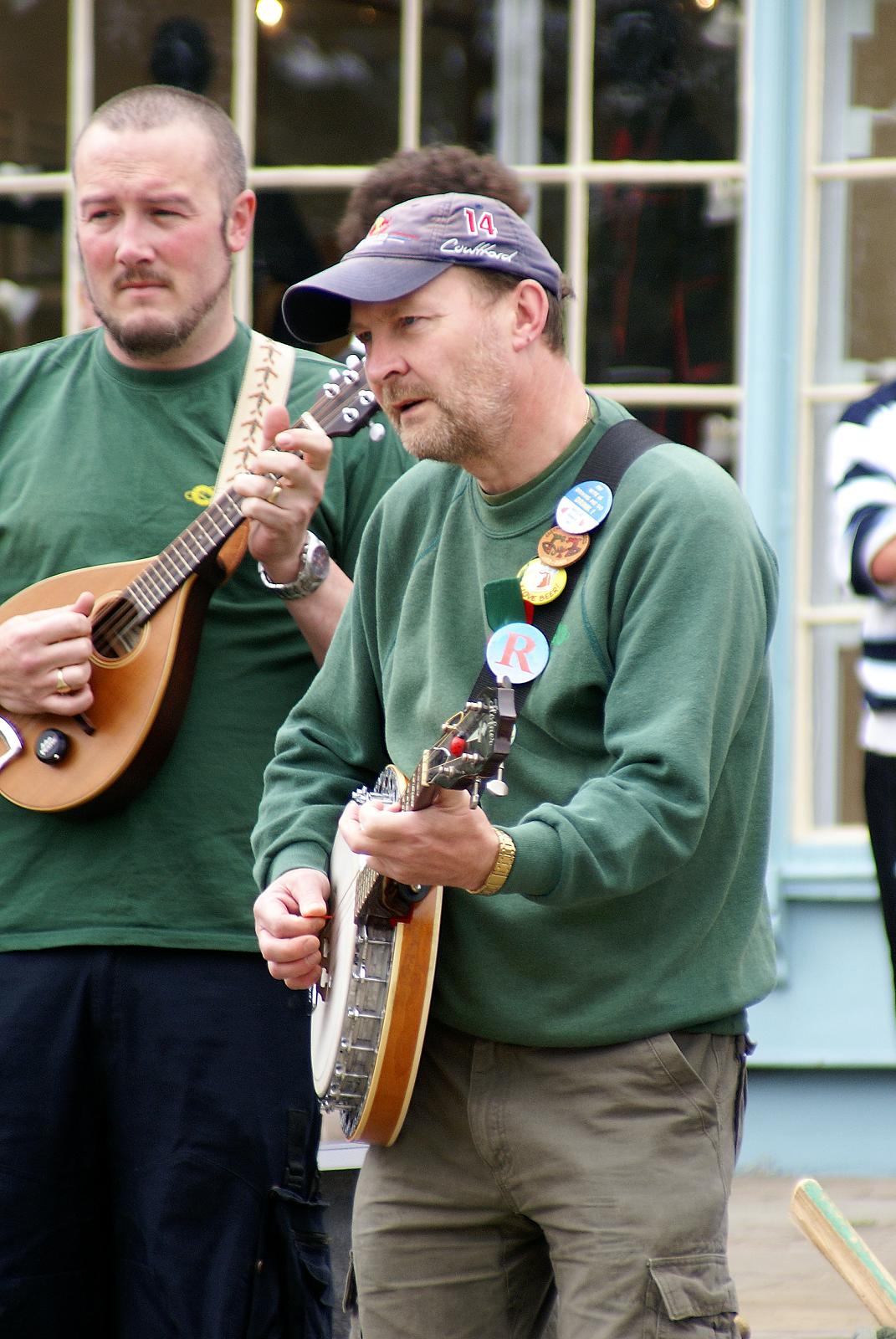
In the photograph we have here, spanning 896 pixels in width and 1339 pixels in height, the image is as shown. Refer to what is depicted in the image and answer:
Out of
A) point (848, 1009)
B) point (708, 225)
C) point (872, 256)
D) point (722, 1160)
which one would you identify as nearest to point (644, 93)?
point (708, 225)

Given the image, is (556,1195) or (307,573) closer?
(556,1195)

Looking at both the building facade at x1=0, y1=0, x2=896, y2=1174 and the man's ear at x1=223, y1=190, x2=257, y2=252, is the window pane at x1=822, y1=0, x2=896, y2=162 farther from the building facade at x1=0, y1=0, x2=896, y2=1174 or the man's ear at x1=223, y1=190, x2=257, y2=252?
the man's ear at x1=223, y1=190, x2=257, y2=252

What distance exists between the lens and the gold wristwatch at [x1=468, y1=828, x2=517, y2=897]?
6.90 ft

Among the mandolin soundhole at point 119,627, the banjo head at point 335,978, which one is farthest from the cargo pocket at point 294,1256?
the mandolin soundhole at point 119,627

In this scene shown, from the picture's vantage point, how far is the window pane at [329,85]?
17.5 ft

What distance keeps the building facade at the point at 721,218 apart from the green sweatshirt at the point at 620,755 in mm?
2698

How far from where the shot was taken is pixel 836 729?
521 centimetres

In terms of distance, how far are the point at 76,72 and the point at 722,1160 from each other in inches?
164

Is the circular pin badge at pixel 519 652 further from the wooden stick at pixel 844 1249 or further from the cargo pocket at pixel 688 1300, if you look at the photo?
the wooden stick at pixel 844 1249

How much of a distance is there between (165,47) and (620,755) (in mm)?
3855

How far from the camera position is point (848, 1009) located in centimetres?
507

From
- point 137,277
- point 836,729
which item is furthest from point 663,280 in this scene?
point 137,277

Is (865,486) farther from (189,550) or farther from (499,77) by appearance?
(499,77)

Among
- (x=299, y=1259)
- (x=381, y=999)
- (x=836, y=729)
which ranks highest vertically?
(x=836, y=729)
